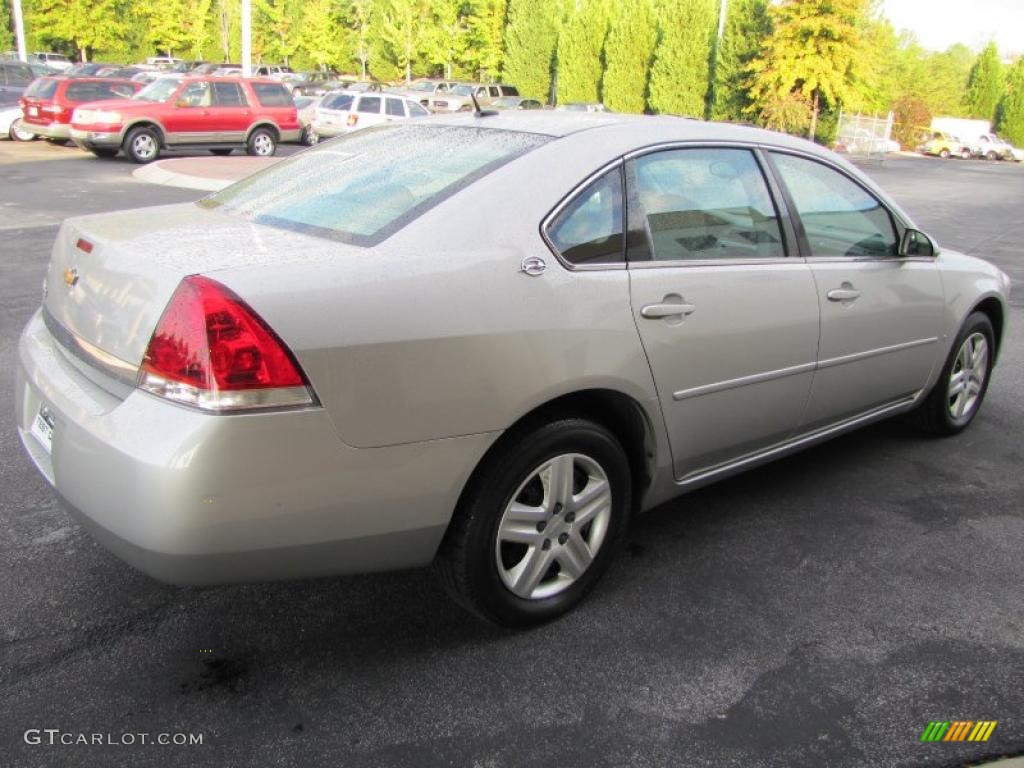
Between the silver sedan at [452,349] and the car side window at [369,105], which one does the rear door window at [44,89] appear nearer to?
the car side window at [369,105]

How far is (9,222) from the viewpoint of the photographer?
11234 mm

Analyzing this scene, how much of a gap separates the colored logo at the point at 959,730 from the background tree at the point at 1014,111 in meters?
75.2

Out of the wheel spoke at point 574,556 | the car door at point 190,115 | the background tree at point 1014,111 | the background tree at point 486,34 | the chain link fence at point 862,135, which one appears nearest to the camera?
the wheel spoke at point 574,556

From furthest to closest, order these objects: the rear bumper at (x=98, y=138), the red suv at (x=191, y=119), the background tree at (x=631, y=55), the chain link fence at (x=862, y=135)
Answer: the chain link fence at (x=862, y=135) → the background tree at (x=631, y=55) → the red suv at (x=191, y=119) → the rear bumper at (x=98, y=138)

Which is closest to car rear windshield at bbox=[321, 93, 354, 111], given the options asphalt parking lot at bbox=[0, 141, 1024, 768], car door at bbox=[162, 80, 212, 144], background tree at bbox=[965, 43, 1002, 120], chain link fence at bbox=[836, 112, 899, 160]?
car door at bbox=[162, 80, 212, 144]

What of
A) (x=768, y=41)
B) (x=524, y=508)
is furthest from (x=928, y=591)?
(x=768, y=41)

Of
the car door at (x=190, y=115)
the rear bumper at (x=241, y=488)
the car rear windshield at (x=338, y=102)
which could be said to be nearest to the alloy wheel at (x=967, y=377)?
the rear bumper at (x=241, y=488)

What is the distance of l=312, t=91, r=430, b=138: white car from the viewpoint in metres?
23.2

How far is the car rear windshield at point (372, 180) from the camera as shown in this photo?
9.33 ft

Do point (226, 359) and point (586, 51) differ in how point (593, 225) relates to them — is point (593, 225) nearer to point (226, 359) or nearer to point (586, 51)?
point (226, 359)

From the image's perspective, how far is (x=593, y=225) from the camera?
9.89 feet

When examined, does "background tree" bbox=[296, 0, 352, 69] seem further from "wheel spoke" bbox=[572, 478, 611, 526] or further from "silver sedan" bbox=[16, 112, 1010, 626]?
"wheel spoke" bbox=[572, 478, 611, 526]

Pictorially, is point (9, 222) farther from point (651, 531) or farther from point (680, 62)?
point (680, 62)

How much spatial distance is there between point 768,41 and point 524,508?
121 ft
